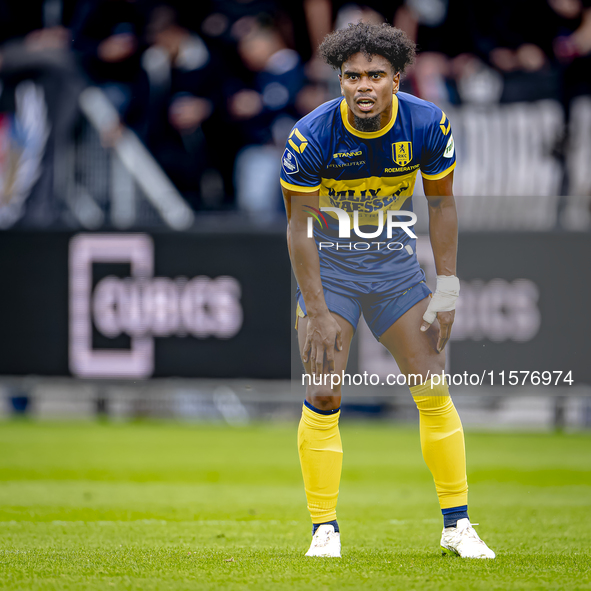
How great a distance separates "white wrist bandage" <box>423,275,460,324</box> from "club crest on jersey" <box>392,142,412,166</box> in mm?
602

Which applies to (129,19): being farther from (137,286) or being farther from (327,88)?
(137,286)

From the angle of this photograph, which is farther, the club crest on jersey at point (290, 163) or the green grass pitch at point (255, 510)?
the club crest on jersey at point (290, 163)

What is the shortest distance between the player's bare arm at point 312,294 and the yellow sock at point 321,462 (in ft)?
0.83

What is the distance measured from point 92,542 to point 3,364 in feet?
24.1

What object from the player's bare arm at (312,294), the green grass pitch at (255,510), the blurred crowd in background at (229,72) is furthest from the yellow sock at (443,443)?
the blurred crowd in background at (229,72)

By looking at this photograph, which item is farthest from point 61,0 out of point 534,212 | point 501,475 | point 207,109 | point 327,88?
point 501,475

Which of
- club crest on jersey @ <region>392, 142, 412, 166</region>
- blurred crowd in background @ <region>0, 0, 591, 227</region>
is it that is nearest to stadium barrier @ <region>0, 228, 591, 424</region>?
blurred crowd in background @ <region>0, 0, 591, 227</region>

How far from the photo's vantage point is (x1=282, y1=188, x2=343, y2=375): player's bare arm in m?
4.40

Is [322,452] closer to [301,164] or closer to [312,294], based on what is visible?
[312,294]

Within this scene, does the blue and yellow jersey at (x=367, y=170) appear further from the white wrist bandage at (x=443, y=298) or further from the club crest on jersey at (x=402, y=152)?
the white wrist bandage at (x=443, y=298)

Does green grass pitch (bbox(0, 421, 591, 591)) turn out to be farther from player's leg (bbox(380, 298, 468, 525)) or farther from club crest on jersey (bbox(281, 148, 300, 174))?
club crest on jersey (bbox(281, 148, 300, 174))

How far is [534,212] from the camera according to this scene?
440 inches

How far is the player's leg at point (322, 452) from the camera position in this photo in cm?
443

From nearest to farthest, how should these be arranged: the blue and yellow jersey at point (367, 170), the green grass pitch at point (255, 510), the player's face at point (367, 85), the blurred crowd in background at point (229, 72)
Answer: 1. the green grass pitch at point (255, 510)
2. the player's face at point (367, 85)
3. the blue and yellow jersey at point (367, 170)
4. the blurred crowd in background at point (229, 72)
